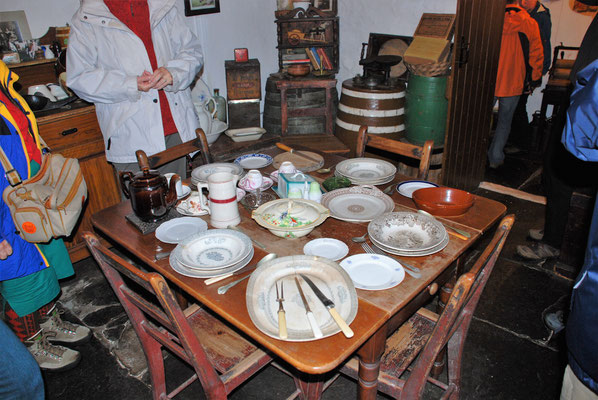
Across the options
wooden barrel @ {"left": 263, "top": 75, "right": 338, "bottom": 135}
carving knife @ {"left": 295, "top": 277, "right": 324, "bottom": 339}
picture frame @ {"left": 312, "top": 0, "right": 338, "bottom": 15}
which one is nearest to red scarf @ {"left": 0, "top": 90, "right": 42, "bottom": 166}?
carving knife @ {"left": 295, "top": 277, "right": 324, "bottom": 339}

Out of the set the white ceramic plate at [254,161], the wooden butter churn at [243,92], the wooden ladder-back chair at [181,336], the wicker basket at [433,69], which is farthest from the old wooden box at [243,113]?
the wooden ladder-back chair at [181,336]

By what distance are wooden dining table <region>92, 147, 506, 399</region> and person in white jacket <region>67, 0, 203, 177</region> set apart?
0.83m

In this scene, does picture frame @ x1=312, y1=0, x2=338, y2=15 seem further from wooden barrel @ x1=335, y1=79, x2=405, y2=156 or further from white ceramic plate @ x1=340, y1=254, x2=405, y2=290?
white ceramic plate @ x1=340, y1=254, x2=405, y2=290

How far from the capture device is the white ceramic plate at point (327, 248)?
165 cm

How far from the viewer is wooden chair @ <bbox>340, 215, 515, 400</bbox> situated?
4.53ft

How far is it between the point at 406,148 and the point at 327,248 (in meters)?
0.98

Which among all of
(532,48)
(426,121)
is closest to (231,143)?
(426,121)

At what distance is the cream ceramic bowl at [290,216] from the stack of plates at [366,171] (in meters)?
0.40

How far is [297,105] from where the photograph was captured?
162 inches

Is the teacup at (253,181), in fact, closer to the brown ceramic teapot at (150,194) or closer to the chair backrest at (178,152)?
the brown ceramic teapot at (150,194)

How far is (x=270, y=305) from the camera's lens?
142 cm

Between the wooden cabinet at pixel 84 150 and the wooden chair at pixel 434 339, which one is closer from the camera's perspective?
the wooden chair at pixel 434 339

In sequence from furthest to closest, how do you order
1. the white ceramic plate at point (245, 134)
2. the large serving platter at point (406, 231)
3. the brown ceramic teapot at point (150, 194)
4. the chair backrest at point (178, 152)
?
the white ceramic plate at point (245, 134), the chair backrest at point (178, 152), the brown ceramic teapot at point (150, 194), the large serving platter at point (406, 231)

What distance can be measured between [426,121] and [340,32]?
1.47 meters
